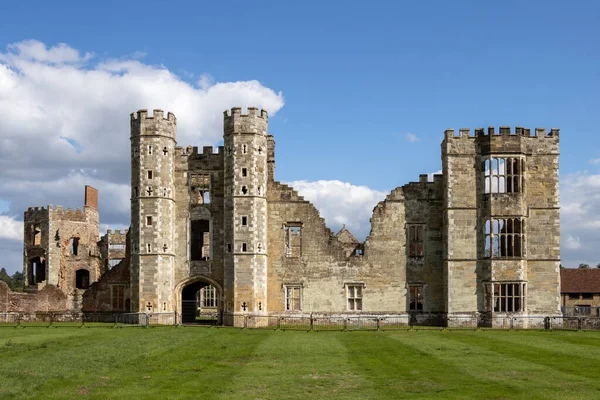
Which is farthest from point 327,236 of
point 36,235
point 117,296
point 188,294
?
point 36,235

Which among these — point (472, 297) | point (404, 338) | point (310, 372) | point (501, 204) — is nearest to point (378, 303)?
point (472, 297)

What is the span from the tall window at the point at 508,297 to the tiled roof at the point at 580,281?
97.5 ft

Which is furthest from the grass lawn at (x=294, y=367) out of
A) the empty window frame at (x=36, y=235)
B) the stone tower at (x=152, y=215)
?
the empty window frame at (x=36, y=235)

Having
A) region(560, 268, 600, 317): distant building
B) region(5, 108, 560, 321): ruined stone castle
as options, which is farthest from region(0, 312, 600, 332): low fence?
region(560, 268, 600, 317): distant building

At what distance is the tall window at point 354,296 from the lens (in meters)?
47.1

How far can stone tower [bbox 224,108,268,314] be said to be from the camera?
45.2 metres

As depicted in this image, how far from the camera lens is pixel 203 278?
47.1m

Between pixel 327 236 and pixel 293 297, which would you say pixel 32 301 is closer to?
pixel 293 297

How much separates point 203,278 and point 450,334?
55.7 feet

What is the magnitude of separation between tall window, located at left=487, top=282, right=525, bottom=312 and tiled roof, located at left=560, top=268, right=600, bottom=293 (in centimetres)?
2971

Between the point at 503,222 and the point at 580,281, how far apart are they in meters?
31.8

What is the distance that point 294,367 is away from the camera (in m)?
22.3

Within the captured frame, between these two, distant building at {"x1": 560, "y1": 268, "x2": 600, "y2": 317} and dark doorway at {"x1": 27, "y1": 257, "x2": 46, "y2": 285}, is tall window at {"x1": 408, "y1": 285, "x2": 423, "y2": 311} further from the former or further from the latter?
dark doorway at {"x1": 27, "y1": 257, "x2": 46, "y2": 285}

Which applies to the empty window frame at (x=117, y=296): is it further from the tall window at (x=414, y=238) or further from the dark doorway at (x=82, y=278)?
the dark doorway at (x=82, y=278)
